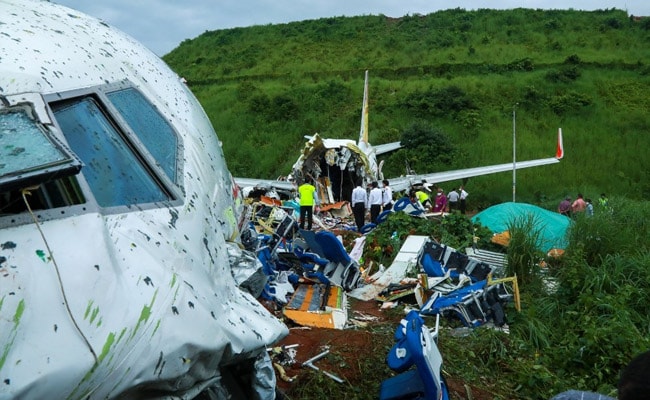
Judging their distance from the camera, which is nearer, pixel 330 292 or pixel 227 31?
pixel 330 292

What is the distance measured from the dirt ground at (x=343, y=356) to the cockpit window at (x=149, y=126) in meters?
2.33

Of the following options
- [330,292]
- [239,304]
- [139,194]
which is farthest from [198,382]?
[330,292]

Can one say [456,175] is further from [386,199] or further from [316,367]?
[316,367]

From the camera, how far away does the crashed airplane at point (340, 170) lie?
750 inches

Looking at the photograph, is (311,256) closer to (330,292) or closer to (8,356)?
(330,292)

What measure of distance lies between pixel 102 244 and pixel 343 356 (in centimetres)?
380

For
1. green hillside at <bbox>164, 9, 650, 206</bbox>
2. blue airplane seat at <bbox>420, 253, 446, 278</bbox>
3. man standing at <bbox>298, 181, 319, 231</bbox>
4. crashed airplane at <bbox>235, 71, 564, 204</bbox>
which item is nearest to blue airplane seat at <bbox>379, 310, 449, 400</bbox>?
blue airplane seat at <bbox>420, 253, 446, 278</bbox>


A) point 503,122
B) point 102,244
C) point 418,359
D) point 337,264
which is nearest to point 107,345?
point 102,244

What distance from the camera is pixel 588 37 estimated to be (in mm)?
43219

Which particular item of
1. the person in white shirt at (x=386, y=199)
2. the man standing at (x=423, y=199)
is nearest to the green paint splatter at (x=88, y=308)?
the person in white shirt at (x=386, y=199)

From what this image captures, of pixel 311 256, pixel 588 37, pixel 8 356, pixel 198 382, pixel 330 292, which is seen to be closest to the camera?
pixel 8 356

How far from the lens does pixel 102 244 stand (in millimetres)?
2059

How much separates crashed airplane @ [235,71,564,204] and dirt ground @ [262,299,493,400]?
12.5 metres

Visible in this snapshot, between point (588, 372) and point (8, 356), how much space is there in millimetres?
5341
